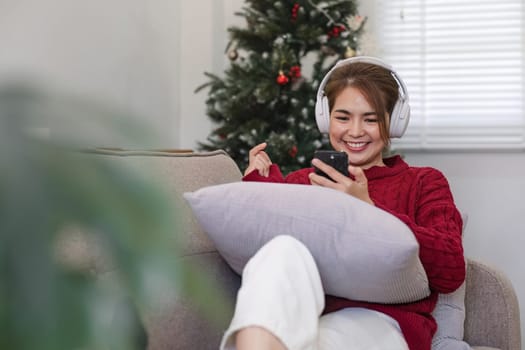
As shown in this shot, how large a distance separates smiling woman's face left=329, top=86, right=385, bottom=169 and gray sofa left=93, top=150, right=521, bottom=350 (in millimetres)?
298

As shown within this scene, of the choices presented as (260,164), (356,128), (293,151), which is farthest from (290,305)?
(293,151)

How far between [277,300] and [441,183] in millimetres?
762

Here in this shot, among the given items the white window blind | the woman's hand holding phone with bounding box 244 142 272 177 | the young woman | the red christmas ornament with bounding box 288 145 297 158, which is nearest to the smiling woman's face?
the young woman

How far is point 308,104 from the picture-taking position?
9.97 ft

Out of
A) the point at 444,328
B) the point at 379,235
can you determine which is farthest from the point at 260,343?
the point at 444,328

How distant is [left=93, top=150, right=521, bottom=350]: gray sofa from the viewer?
1313 mm

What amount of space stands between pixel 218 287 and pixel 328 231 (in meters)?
0.24

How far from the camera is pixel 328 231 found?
1.27 m

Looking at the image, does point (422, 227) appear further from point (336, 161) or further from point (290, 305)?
point (290, 305)

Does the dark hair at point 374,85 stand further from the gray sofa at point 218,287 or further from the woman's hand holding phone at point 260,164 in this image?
the gray sofa at point 218,287

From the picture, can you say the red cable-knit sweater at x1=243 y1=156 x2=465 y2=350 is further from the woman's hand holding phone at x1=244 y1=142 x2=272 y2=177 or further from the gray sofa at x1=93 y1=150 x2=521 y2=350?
the gray sofa at x1=93 y1=150 x2=521 y2=350

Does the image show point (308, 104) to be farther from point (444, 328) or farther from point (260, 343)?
point (260, 343)

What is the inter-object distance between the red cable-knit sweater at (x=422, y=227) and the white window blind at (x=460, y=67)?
1507 millimetres

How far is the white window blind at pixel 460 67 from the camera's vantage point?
327cm
